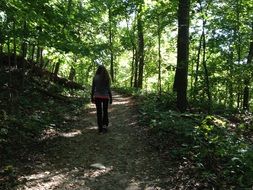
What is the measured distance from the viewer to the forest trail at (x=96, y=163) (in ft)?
22.0

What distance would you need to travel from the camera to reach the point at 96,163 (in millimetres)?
7941

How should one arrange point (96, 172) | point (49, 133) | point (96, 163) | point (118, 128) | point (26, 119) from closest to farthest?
point (96, 172)
point (96, 163)
point (49, 133)
point (26, 119)
point (118, 128)

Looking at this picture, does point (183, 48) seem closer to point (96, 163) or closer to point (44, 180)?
point (96, 163)

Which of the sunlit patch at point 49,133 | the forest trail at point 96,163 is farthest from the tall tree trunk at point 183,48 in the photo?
the sunlit patch at point 49,133

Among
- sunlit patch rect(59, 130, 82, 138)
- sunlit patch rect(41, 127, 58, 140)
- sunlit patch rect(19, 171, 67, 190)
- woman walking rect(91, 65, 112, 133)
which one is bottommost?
sunlit patch rect(19, 171, 67, 190)


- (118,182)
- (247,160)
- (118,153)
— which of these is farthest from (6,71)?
(247,160)

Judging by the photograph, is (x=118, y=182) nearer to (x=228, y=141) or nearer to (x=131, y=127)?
(x=228, y=141)

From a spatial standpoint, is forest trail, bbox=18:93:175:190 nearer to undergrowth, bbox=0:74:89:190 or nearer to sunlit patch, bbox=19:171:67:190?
sunlit patch, bbox=19:171:67:190

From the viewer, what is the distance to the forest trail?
6.71m

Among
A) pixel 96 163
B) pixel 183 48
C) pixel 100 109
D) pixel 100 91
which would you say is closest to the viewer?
pixel 96 163

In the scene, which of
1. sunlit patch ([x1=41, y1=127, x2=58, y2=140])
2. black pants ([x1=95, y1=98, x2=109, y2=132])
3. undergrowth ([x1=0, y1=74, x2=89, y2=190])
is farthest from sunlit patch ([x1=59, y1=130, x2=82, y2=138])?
black pants ([x1=95, y1=98, x2=109, y2=132])

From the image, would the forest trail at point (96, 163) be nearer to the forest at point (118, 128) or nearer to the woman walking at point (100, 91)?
the forest at point (118, 128)

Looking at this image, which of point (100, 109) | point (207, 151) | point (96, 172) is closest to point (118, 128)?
point (100, 109)

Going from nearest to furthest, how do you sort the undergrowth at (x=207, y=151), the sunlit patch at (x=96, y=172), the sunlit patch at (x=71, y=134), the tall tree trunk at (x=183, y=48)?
1. the undergrowth at (x=207, y=151)
2. the sunlit patch at (x=96, y=172)
3. the sunlit patch at (x=71, y=134)
4. the tall tree trunk at (x=183, y=48)
